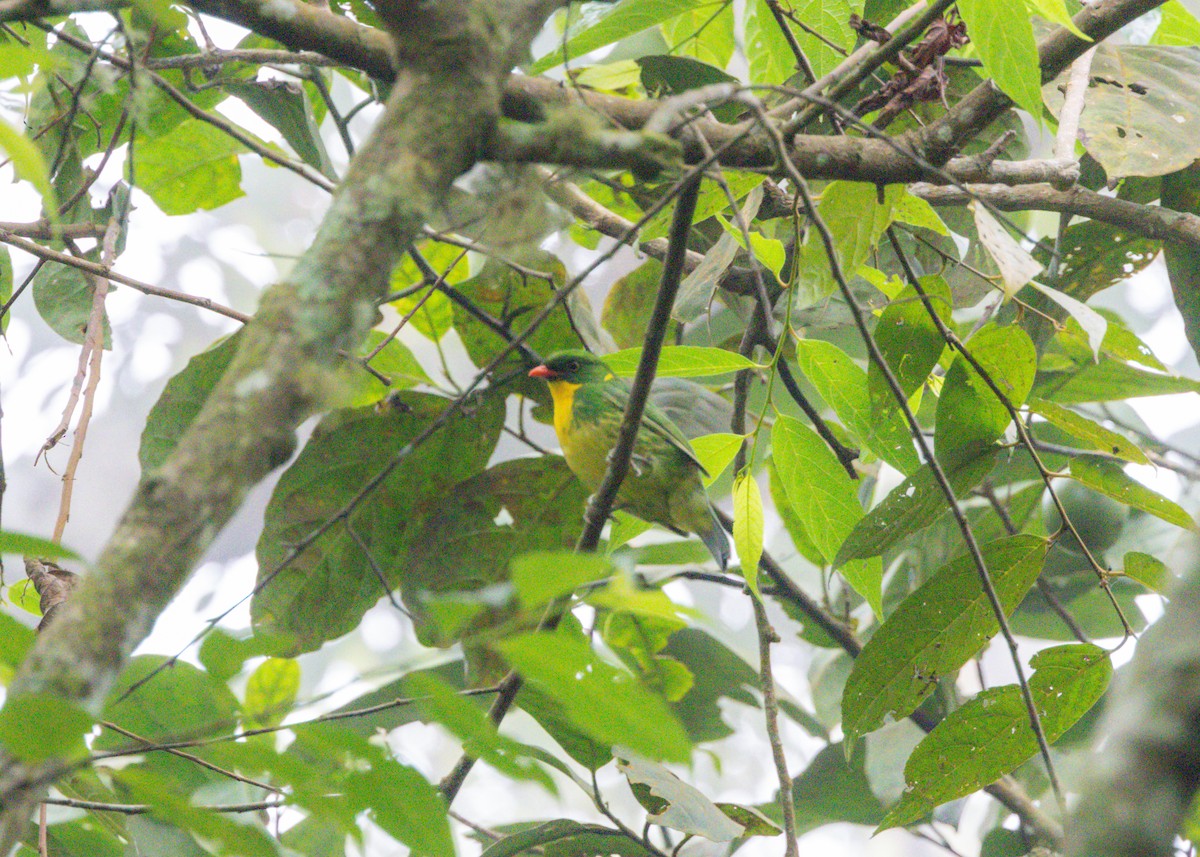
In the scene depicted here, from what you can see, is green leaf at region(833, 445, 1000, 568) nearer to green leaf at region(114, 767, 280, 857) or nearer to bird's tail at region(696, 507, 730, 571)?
green leaf at region(114, 767, 280, 857)

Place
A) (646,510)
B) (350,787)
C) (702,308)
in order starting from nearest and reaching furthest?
(350,787), (702,308), (646,510)

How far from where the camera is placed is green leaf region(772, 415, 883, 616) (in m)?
1.78

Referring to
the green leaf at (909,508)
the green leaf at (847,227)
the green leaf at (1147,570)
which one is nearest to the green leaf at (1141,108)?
the green leaf at (847,227)

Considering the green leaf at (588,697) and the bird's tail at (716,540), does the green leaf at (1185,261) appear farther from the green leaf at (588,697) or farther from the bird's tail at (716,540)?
the green leaf at (588,697)

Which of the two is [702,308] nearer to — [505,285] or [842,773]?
[505,285]

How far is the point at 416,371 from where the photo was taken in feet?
8.72

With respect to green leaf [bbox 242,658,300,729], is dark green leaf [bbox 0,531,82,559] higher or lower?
lower

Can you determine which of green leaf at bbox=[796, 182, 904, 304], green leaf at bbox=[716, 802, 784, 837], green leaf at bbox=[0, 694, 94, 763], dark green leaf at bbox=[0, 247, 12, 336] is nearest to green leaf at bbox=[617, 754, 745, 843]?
green leaf at bbox=[716, 802, 784, 837]

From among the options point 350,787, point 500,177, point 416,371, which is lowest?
point 350,787

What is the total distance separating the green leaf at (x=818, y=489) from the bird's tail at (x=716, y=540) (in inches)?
44.6

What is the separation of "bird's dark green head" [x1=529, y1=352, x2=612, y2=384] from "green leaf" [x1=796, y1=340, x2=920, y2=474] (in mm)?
1176

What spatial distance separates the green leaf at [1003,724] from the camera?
1.59 meters

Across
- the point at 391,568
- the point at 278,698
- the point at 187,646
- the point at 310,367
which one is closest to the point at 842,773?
the point at 391,568

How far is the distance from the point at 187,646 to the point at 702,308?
54.3 inches
